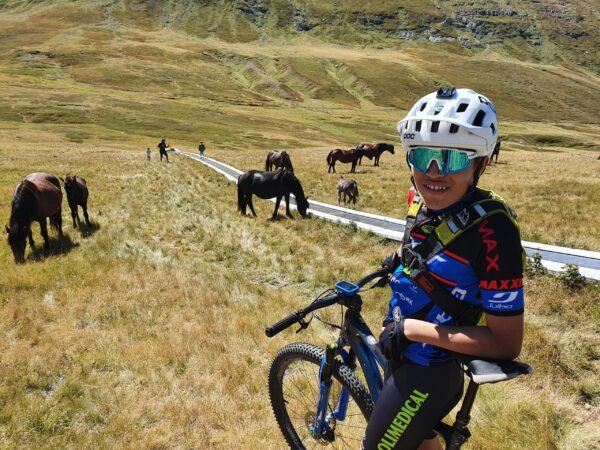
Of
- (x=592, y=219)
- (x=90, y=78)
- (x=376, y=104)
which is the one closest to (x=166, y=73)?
(x=90, y=78)

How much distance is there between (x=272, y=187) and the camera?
689 inches

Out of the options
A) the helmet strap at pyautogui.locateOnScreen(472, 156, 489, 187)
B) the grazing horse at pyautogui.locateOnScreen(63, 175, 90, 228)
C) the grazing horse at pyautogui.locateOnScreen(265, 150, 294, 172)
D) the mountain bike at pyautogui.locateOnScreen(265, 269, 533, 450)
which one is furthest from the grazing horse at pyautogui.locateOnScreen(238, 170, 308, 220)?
the helmet strap at pyautogui.locateOnScreen(472, 156, 489, 187)

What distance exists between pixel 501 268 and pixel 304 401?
3279mm

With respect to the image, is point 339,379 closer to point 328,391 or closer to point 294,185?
point 328,391

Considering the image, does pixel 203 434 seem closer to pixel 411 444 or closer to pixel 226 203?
pixel 411 444

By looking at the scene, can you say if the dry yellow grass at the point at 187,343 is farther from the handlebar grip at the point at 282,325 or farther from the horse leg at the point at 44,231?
the handlebar grip at the point at 282,325

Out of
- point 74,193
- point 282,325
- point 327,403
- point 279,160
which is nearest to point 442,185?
point 282,325

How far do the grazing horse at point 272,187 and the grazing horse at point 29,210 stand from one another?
7227mm

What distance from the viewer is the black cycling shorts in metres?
2.62

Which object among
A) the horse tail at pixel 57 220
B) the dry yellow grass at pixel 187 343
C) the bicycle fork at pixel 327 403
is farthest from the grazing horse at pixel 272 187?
the bicycle fork at pixel 327 403

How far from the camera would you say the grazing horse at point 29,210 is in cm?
1107

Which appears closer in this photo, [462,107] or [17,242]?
[462,107]

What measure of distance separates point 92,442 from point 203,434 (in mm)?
1275

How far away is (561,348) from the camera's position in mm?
5879
